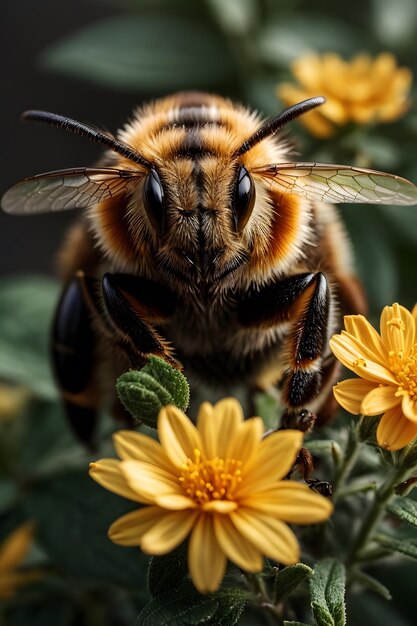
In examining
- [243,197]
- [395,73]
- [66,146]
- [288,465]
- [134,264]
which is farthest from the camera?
[66,146]

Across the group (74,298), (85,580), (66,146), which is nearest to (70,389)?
(74,298)

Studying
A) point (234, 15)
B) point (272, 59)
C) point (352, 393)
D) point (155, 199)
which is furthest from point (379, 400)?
point (234, 15)

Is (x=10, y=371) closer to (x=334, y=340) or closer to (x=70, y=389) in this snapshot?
(x=70, y=389)

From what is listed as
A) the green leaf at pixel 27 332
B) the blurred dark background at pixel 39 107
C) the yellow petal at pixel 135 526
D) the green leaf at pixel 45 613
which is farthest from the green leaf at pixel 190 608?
the blurred dark background at pixel 39 107

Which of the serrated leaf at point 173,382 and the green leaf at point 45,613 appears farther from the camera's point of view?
the green leaf at point 45,613

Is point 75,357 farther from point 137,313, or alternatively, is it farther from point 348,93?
point 348,93

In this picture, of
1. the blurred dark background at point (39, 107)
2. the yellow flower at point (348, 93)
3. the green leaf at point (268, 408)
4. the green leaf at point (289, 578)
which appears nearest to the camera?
the green leaf at point (289, 578)

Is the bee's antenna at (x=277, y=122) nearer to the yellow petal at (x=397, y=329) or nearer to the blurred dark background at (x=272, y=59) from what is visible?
the yellow petal at (x=397, y=329)
